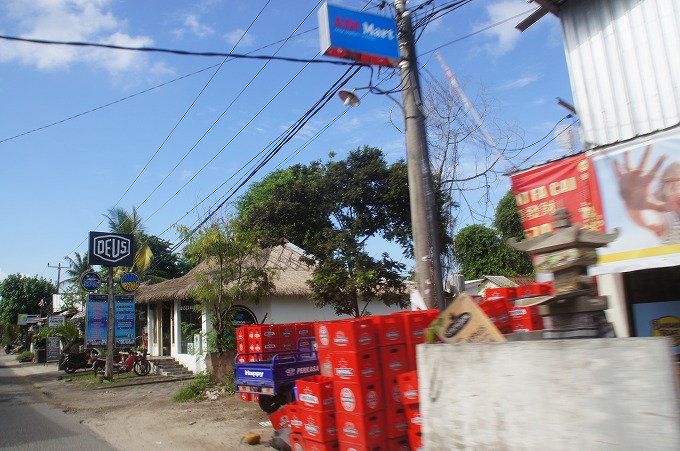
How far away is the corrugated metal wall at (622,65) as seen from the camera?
7117mm

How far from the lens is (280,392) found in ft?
31.7

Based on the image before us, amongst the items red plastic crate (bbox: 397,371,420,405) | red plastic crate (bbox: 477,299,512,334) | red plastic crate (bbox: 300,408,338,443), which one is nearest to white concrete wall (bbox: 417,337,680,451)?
red plastic crate (bbox: 397,371,420,405)

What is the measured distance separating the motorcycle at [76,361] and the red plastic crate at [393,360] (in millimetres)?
19097

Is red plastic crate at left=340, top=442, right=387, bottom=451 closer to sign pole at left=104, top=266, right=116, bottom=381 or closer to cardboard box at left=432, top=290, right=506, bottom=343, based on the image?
cardboard box at left=432, top=290, right=506, bottom=343

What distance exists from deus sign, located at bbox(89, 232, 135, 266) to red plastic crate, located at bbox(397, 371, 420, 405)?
15786mm

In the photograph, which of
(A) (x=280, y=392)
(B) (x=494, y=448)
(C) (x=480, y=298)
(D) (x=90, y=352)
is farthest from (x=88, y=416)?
(D) (x=90, y=352)

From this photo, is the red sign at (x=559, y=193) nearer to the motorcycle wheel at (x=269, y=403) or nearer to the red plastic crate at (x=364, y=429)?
the red plastic crate at (x=364, y=429)

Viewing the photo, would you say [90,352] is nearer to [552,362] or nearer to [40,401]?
[40,401]

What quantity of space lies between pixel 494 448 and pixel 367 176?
1124 centimetres

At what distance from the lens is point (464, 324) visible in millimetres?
5207

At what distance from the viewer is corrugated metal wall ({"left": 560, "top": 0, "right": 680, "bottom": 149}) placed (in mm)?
7117

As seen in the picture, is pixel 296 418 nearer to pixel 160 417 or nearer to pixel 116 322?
pixel 160 417

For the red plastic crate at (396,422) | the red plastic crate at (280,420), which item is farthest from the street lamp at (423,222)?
the red plastic crate at (280,420)

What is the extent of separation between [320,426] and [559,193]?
4.96 meters
